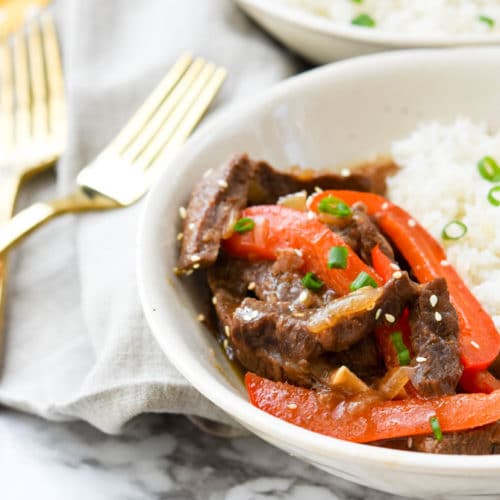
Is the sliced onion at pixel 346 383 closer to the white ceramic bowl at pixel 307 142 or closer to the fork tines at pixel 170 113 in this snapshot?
the white ceramic bowl at pixel 307 142

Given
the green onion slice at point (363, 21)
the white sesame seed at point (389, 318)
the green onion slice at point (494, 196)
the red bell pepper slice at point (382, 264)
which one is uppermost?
the green onion slice at point (363, 21)

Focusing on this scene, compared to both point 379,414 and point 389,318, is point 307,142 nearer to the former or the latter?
point 389,318

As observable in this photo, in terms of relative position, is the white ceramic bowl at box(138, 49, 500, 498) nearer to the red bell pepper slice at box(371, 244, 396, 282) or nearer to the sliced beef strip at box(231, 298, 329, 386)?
the sliced beef strip at box(231, 298, 329, 386)

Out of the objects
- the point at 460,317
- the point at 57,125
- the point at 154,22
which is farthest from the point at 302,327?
the point at 154,22

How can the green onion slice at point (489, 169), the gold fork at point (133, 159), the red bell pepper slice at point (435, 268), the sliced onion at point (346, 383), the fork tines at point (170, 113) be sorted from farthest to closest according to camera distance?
the fork tines at point (170, 113)
the gold fork at point (133, 159)
the green onion slice at point (489, 169)
the red bell pepper slice at point (435, 268)
the sliced onion at point (346, 383)

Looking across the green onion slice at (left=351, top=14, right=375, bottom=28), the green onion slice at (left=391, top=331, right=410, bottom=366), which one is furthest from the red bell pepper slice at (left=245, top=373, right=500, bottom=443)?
the green onion slice at (left=351, top=14, right=375, bottom=28)

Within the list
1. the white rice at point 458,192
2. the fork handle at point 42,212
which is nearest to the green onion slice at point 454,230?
the white rice at point 458,192

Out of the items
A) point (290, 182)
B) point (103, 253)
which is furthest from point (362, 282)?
point (103, 253)
